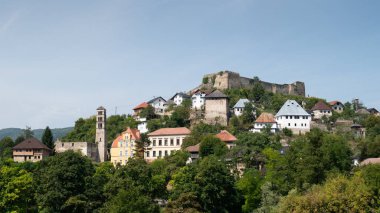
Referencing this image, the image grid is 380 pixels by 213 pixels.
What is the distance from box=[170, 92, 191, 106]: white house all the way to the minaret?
68.0 feet

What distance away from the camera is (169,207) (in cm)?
Result: 4481

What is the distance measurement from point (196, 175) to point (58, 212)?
44.0 feet

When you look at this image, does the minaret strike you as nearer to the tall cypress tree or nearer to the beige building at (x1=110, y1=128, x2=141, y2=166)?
the beige building at (x1=110, y1=128, x2=141, y2=166)

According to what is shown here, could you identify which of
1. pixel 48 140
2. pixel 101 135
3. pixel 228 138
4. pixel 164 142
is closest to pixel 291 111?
pixel 228 138

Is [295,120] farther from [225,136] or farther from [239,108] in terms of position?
[225,136]

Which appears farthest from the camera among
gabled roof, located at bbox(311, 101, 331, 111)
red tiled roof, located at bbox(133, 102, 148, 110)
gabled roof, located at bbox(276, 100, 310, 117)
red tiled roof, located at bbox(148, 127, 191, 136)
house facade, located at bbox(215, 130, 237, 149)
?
red tiled roof, located at bbox(133, 102, 148, 110)

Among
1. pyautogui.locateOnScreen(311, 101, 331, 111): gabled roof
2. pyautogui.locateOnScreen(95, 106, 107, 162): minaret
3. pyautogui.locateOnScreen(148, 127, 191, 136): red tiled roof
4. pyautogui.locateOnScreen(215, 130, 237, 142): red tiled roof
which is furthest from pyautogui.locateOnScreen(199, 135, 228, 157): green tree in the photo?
pyautogui.locateOnScreen(311, 101, 331, 111): gabled roof

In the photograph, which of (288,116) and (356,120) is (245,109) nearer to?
(288,116)

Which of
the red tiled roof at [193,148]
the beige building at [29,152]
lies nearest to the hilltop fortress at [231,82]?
the red tiled roof at [193,148]

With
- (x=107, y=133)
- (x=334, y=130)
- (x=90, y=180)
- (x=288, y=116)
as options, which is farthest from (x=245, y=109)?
(x=90, y=180)

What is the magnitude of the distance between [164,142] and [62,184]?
40699 millimetres

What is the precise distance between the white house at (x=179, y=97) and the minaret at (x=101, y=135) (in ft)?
68.0

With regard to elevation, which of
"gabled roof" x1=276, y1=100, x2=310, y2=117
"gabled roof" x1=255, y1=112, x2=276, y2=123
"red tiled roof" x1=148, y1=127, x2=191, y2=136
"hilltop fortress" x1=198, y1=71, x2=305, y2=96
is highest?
"hilltop fortress" x1=198, y1=71, x2=305, y2=96

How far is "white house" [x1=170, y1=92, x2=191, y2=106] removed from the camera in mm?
109238
